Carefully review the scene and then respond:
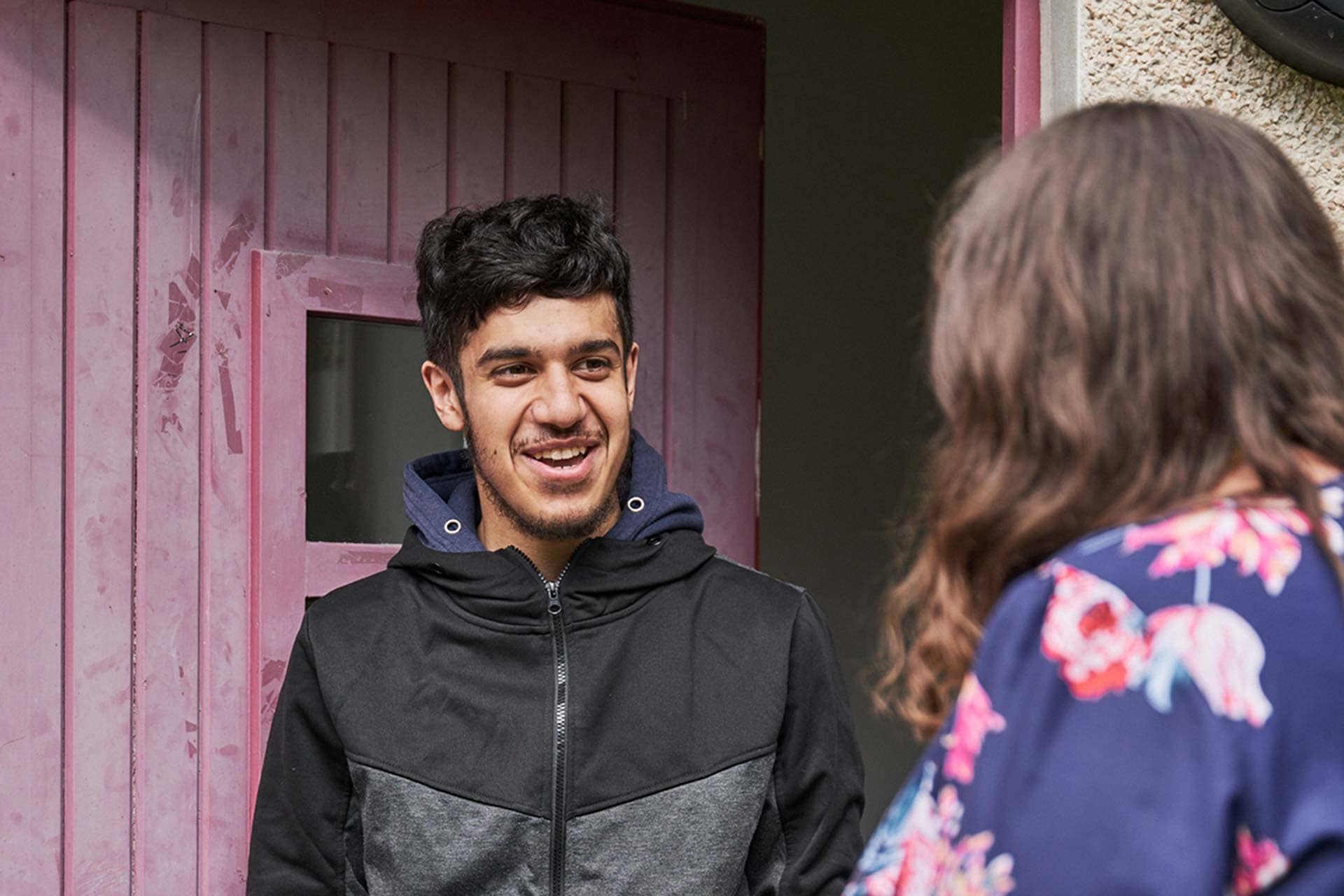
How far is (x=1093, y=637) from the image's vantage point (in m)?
0.84

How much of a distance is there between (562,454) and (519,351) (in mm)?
145

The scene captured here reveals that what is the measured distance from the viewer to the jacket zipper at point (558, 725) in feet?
6.04

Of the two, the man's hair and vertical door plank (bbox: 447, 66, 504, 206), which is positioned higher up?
vertical door plank (bbox: 447, 66, 504, 206)

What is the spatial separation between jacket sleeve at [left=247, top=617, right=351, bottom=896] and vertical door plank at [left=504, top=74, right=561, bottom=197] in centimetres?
92

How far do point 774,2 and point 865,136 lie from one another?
18.0 inches

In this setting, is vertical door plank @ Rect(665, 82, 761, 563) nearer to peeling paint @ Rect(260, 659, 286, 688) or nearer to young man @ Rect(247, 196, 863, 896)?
young man @ Rect(247, 196, 863, 896)

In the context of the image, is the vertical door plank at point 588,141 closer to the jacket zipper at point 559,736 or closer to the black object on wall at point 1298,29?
the jacket zipper at point 559,736

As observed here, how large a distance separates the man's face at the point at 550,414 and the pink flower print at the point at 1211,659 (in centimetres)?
120

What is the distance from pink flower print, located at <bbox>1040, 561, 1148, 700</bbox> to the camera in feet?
2.70

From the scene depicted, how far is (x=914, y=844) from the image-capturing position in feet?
3.09

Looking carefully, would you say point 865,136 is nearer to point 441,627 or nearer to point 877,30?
point 877,30

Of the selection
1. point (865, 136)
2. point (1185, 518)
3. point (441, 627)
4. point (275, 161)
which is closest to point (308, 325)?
point (275, 161)

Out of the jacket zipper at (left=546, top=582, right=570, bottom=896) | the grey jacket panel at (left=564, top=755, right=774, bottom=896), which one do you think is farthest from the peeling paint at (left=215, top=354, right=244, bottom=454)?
the grey jacket panel at (left=564, top=755, right=774, bottom=896)

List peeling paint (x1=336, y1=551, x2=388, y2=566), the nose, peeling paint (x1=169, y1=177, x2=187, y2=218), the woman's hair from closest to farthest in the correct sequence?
the woman's hair
the nose
peeling paint (x1=169, y1=177, x2=187, y2=218)
peeling paint (x1=336, y1=551, x2=388, y2=566)
